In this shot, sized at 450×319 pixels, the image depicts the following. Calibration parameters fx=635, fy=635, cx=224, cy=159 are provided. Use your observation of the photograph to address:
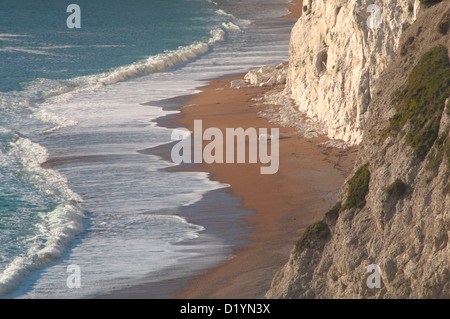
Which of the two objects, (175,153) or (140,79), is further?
(140,79)

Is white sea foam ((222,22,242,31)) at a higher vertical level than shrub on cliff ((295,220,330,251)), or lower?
higher

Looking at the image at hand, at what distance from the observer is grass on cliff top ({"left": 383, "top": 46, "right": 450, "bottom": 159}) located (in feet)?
26.4

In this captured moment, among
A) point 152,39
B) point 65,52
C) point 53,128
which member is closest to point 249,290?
point 53,128

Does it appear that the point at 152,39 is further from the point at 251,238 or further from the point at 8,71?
the point at 251,238

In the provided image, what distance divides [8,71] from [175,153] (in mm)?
24661

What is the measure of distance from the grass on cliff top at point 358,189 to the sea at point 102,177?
4068 mm

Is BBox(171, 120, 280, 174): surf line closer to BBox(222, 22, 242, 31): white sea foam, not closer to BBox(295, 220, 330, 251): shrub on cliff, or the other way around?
BBox(295, 220, 330, 251): shrub on cliff

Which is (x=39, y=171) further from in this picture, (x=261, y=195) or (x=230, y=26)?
(x=230, y=26)

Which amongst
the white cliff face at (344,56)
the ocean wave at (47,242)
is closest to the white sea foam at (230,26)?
the white cliff face at (344,56)

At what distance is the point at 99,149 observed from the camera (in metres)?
21.4

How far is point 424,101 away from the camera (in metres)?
8.29

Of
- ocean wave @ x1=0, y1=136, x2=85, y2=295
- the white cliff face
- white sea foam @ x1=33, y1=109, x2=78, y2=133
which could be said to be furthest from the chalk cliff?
white sea foam @ x1=33, y1=109, x2=78, y2=133

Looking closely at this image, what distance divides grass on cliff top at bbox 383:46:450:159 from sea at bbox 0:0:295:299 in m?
5.15

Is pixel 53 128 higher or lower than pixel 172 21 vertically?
lower
